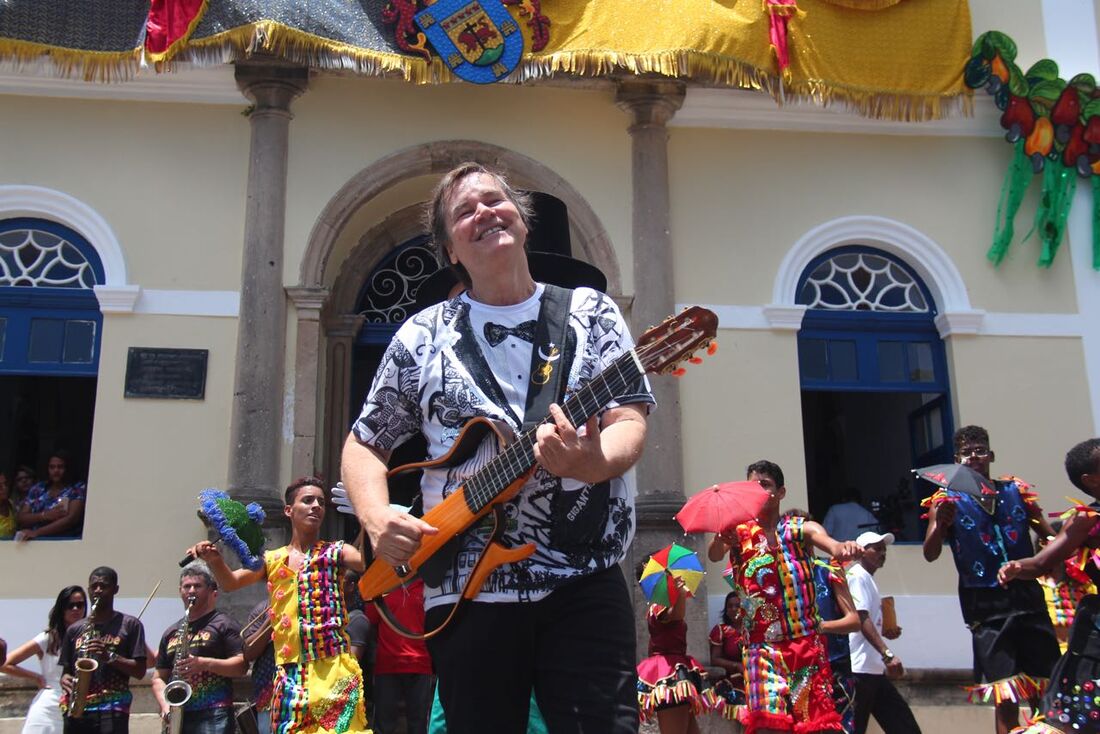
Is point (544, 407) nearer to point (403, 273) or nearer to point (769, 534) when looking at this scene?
point (769, 534)

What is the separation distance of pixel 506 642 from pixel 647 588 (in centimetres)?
409

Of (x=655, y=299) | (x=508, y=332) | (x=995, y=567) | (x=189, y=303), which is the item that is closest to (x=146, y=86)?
(x=189, y=303)

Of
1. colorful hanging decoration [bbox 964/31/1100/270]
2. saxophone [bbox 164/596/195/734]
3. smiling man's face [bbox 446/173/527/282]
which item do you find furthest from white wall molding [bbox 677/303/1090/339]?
smiling man's face [bbox 446/173/527/282]

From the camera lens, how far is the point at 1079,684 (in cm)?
441

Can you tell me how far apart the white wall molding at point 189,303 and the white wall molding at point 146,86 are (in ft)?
5.50

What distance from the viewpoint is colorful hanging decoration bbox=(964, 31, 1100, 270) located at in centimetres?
968

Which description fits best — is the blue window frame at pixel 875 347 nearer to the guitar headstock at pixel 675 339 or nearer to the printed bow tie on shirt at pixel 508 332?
the printed bow tie on shirt at pixel 508 332

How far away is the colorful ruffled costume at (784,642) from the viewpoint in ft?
17.7

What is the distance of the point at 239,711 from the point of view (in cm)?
612

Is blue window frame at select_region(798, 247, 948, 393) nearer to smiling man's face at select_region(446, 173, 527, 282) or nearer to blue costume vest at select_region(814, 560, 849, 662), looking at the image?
blue costume vest at select_region(814, 560, 849, 662)

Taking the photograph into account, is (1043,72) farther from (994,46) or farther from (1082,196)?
(1082,196)

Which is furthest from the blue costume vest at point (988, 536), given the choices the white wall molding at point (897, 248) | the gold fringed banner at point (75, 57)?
the gold fringed banner at point (75, 57)

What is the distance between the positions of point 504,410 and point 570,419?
25cm

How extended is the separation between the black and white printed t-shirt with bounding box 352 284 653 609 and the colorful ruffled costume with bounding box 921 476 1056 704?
3665 mm
